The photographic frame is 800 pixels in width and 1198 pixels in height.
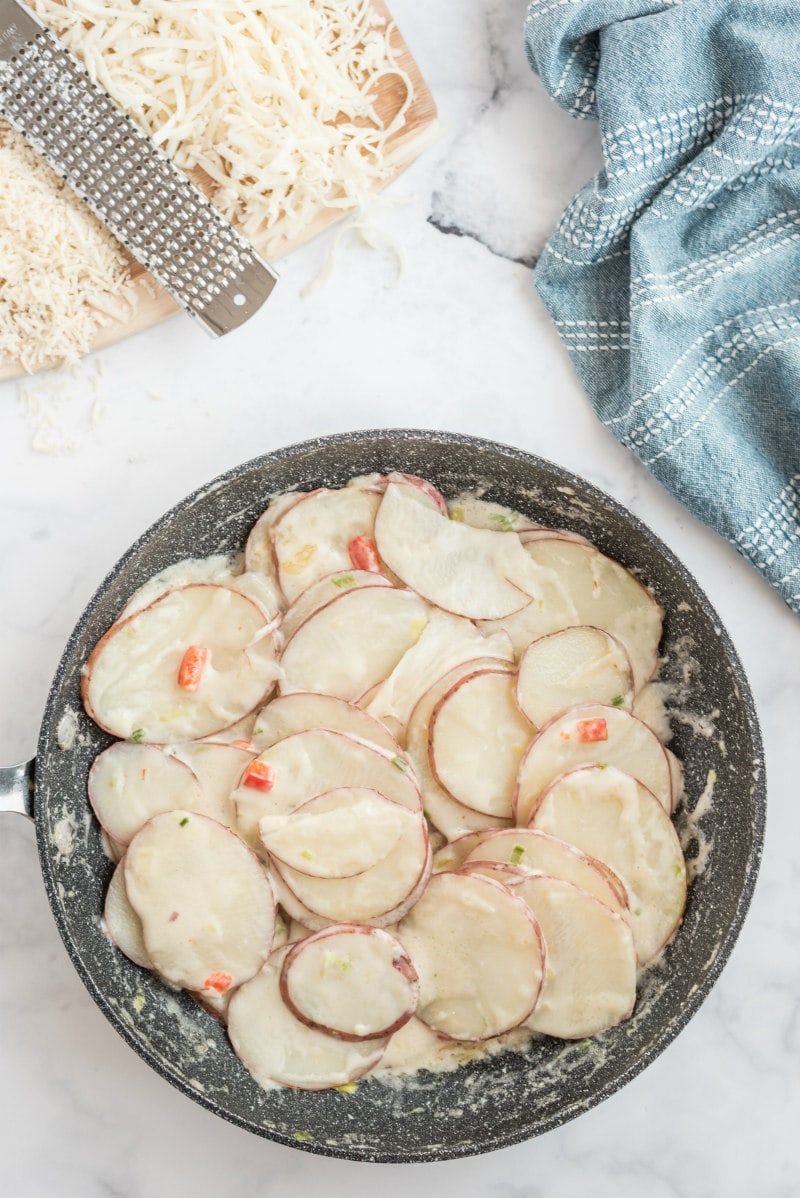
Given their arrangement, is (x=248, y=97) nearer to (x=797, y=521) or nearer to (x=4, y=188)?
(x=4, y=188)

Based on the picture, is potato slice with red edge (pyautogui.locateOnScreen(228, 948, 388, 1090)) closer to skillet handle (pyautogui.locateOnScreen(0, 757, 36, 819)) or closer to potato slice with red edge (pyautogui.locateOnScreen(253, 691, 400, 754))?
potato slice with red edge (pyautogui.locateOnScreen(253, 691, 400, 754))

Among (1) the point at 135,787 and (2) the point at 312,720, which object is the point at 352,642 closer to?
(2) the point at 312,720

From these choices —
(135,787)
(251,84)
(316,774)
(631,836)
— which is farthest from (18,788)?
(251,84)

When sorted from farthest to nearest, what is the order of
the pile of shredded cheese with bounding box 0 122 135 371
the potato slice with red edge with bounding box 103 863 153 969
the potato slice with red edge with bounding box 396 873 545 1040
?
the pile of shredded cheese with bounding box 0 122 135 371 < the potato slice with red edge with bounding box 103 863 153 969 < the potato slice with red edge with bounding box 396 873 545 1040

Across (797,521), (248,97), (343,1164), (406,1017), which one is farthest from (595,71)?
Answer: (343,1164)

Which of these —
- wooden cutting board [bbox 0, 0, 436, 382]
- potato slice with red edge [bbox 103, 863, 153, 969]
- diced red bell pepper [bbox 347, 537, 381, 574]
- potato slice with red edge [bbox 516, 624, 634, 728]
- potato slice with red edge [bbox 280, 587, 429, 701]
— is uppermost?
wooden cutting board [bbox 0, 0, 436, 382]

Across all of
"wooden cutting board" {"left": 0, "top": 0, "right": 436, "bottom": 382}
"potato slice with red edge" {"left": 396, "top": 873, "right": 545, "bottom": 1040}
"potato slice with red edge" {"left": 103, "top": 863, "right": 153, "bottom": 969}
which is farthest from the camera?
"wooden cutting board" {"left": 0, "top": 0, "right": 436, "bottom": 382}

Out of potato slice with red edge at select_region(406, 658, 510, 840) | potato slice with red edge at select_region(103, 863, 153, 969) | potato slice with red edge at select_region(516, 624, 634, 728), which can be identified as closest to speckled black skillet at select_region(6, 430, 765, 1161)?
potato slice with red edge at select_region(103, 863, 153, 969)

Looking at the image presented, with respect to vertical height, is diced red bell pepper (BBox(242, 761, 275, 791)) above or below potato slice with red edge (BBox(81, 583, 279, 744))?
below
